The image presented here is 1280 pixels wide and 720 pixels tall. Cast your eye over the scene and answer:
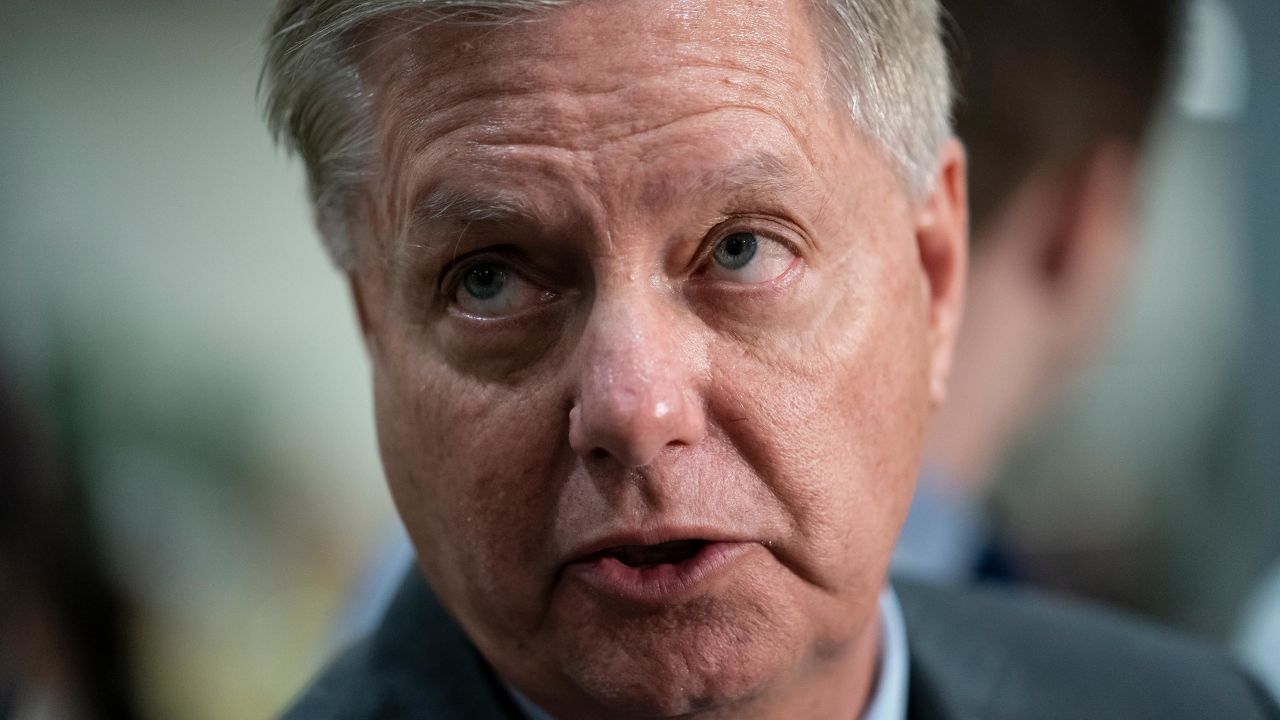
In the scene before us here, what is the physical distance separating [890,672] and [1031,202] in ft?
4.53

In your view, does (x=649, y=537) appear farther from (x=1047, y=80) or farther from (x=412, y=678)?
(x=1047, y=80)

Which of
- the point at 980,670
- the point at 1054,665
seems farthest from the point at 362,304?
the point at 1054,665

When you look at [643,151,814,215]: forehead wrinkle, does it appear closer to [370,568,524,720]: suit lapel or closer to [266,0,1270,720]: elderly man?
[266,0,1270,720]: elderly man

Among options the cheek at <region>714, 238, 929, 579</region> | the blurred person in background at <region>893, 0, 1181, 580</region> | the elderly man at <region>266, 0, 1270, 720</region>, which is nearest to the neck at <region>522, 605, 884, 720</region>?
the elderly man at <region>266, 0, 1270, 720</region>

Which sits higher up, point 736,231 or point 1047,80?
point 736,231

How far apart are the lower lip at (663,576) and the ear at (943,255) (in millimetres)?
389

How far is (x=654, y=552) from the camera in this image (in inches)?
49.2

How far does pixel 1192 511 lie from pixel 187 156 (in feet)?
10.9

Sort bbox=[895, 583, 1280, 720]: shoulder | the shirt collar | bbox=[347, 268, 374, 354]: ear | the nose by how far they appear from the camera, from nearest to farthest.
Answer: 1. the nose
2. bbox=[347, 268, 374, 354]: ear
3. the shirt collar
4. bbox=[895, 583, 1280, 720]: shoulder

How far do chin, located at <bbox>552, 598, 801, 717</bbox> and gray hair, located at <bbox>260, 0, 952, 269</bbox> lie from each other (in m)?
0.54

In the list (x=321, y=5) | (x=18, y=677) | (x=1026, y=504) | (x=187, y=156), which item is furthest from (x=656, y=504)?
(x=187, y=156)

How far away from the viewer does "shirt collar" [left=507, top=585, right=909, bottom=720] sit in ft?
5.30

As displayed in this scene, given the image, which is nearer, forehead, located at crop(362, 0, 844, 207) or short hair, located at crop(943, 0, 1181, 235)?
forehead, located at crop(362, 0, 844, 207)

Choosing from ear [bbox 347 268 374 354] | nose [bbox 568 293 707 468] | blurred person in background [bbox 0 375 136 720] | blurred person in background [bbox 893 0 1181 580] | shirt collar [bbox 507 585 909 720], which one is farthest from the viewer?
blurred person in background [bbox 893 0 1181 580]
